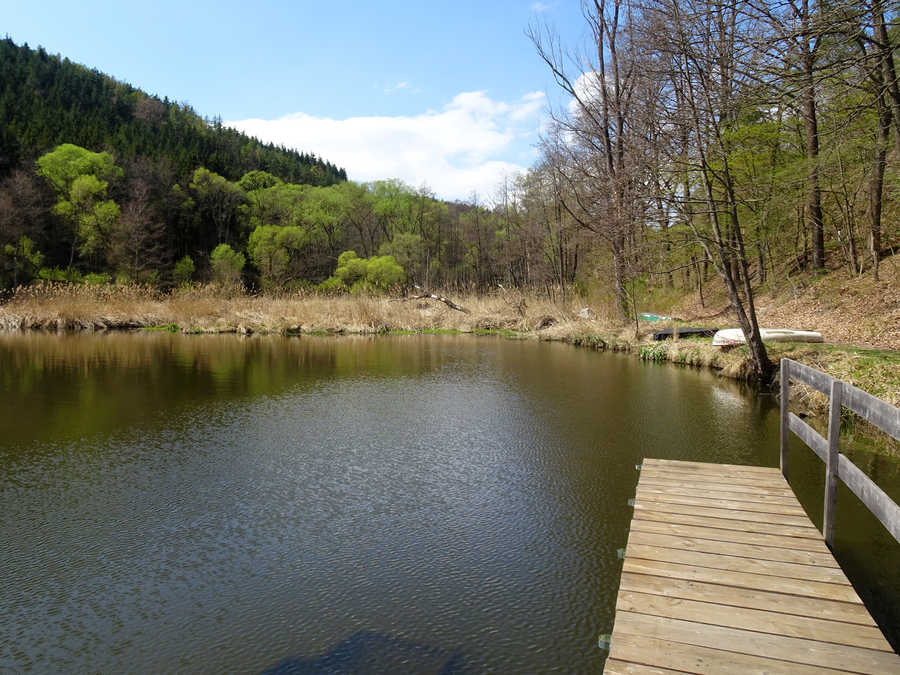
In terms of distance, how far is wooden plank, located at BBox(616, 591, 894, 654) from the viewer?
2282 millimetres

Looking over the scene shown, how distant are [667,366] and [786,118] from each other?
9814 millimetres

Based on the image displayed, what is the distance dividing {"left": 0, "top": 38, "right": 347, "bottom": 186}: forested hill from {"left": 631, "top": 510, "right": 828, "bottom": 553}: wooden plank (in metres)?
56.8

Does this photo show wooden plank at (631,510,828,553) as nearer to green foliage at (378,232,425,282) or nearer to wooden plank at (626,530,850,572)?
wooden plank at (626,530,850,572)

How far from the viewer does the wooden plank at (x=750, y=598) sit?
2475 mm

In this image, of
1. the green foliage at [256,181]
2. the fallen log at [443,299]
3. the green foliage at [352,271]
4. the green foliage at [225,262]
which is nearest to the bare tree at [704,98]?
the fallen log at [443,299]

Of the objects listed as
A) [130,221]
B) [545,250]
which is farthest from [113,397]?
[130,221]

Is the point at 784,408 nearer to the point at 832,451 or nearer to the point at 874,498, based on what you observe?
the point at 832,451

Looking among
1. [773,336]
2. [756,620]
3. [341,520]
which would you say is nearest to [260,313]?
[773,336]

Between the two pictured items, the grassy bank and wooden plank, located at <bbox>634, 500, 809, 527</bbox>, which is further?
the grassy bank

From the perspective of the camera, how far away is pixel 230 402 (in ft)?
30.0

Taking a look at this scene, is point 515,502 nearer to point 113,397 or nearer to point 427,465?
point 427,465

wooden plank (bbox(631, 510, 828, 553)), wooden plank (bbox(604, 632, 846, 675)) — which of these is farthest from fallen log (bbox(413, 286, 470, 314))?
wooden plank (bbox(604, 632, 846, 675))

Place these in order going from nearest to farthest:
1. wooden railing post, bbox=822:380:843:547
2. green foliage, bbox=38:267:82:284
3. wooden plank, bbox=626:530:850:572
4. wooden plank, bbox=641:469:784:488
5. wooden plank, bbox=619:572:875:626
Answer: wooden plank, bbox=619:572:875:626 < wooden plank, bbox=626:530:850:572 < wooden railing post, bbox=822:380:843:547 < wooden plank, bbox=641:469:784:488 < green foliage, bbox=38:267:82:284

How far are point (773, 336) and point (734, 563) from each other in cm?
1011
